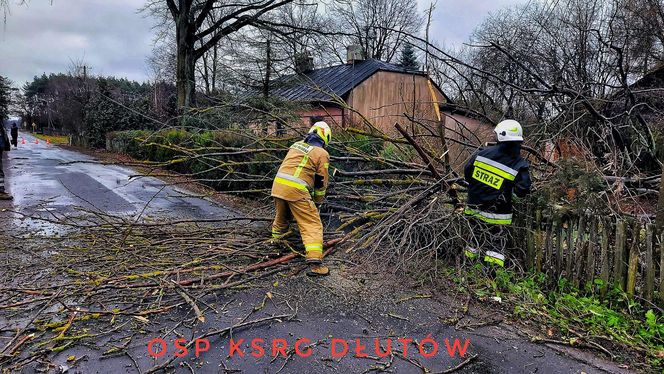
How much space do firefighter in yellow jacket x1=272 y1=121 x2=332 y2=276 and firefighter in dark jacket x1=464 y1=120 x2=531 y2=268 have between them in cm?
152

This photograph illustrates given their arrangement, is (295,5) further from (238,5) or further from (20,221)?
(20,221)

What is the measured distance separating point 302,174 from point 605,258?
289 cm

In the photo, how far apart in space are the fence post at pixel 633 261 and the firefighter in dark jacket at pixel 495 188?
912mm

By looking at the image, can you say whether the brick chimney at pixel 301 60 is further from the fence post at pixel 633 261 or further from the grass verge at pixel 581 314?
the fence post at pixel 633 261

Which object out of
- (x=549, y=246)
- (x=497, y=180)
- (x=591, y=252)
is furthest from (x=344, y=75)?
(x=591, y=252)

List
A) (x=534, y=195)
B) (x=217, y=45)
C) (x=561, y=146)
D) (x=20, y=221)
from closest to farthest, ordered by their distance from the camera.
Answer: (x=534, y=195), (x=561, y=146), (x=20, y=221), (x=217, y=45)

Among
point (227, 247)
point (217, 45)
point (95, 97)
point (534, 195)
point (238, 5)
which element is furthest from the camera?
point (95, 97)

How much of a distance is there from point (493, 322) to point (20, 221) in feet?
22.5

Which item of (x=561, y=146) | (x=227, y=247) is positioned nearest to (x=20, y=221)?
(x=227, y=247)

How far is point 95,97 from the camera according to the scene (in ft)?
88.6

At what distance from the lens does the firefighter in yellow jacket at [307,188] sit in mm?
4320

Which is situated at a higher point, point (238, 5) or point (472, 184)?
point (238, 5)

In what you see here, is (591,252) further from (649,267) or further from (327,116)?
(327,116)

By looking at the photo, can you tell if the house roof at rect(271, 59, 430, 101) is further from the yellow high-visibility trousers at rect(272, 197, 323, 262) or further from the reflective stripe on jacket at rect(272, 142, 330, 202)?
the yellow high-visibility trousers at rect(272, 197, 323, 262)
